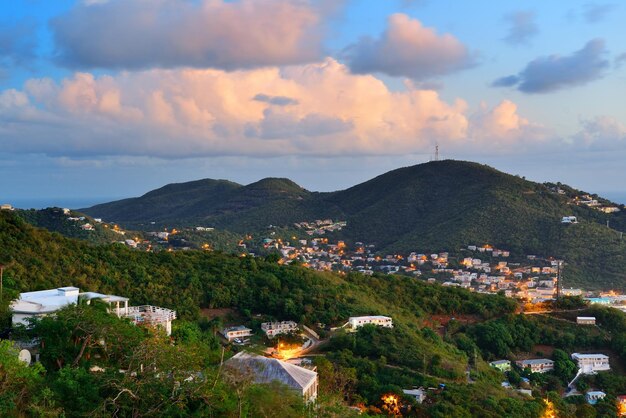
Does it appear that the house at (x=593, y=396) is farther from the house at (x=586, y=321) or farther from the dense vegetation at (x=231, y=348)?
the house at (x=586, y=321)

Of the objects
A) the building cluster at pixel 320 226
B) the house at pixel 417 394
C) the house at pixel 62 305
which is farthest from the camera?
the building cluster at pixel 320 226

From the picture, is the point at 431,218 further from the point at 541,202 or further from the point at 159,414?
the point at 159,414

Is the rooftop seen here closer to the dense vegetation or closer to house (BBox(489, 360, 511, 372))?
the dense vegetation

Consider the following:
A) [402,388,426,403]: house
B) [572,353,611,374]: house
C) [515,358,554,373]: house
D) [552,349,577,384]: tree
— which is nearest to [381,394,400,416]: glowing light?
[402,388,426,403]: house

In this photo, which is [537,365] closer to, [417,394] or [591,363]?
[591,363]

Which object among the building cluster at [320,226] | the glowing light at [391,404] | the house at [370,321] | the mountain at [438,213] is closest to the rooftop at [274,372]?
the glowing light at [391,404]

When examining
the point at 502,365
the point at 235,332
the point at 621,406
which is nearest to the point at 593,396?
the point at 621,406

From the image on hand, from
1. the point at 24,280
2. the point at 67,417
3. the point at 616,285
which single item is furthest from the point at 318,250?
the point at 67,417
